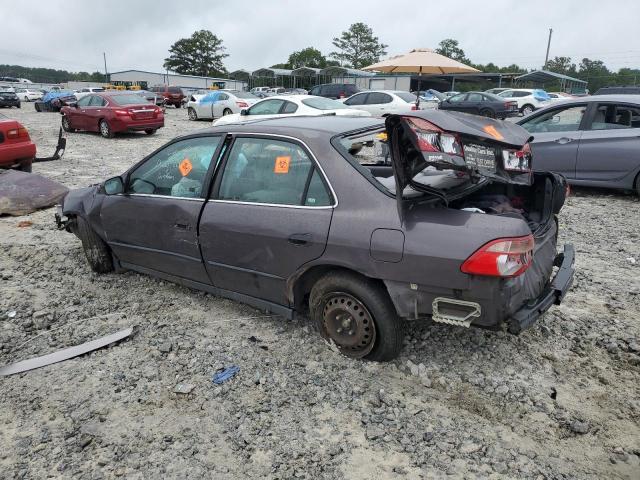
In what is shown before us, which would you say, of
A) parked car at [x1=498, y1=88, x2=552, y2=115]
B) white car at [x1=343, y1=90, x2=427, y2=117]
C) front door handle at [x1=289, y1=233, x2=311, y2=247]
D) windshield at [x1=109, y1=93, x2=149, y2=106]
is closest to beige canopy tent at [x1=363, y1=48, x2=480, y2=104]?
white car at [x1=343, y1=90, x2=427, y2=117]

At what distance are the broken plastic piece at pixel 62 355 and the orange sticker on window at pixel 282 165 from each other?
167 cm

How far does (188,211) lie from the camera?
3.69 m

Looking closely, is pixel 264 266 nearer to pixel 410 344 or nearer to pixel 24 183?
pixel 410 344

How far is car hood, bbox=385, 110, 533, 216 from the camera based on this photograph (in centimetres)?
269

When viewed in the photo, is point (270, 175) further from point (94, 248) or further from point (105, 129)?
point (105, 129)

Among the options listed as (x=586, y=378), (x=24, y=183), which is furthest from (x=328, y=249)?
(x=24, y=183)

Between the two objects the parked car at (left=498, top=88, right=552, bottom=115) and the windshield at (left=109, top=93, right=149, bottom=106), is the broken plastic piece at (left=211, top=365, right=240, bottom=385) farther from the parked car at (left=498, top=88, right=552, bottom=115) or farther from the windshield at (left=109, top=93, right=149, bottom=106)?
the parked car at (left=498, top=88, right=552, bottom=115)

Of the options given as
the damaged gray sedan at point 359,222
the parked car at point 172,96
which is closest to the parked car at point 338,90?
the parked car at point 172,96

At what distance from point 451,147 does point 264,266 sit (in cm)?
147

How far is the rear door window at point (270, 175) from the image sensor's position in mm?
3166

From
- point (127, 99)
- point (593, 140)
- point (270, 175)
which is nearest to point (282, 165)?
point (270, 175)

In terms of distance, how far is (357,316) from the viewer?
3068 mm

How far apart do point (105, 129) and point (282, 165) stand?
13.9 metres

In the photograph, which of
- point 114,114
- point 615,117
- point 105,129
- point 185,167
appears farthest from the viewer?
point 105,129
